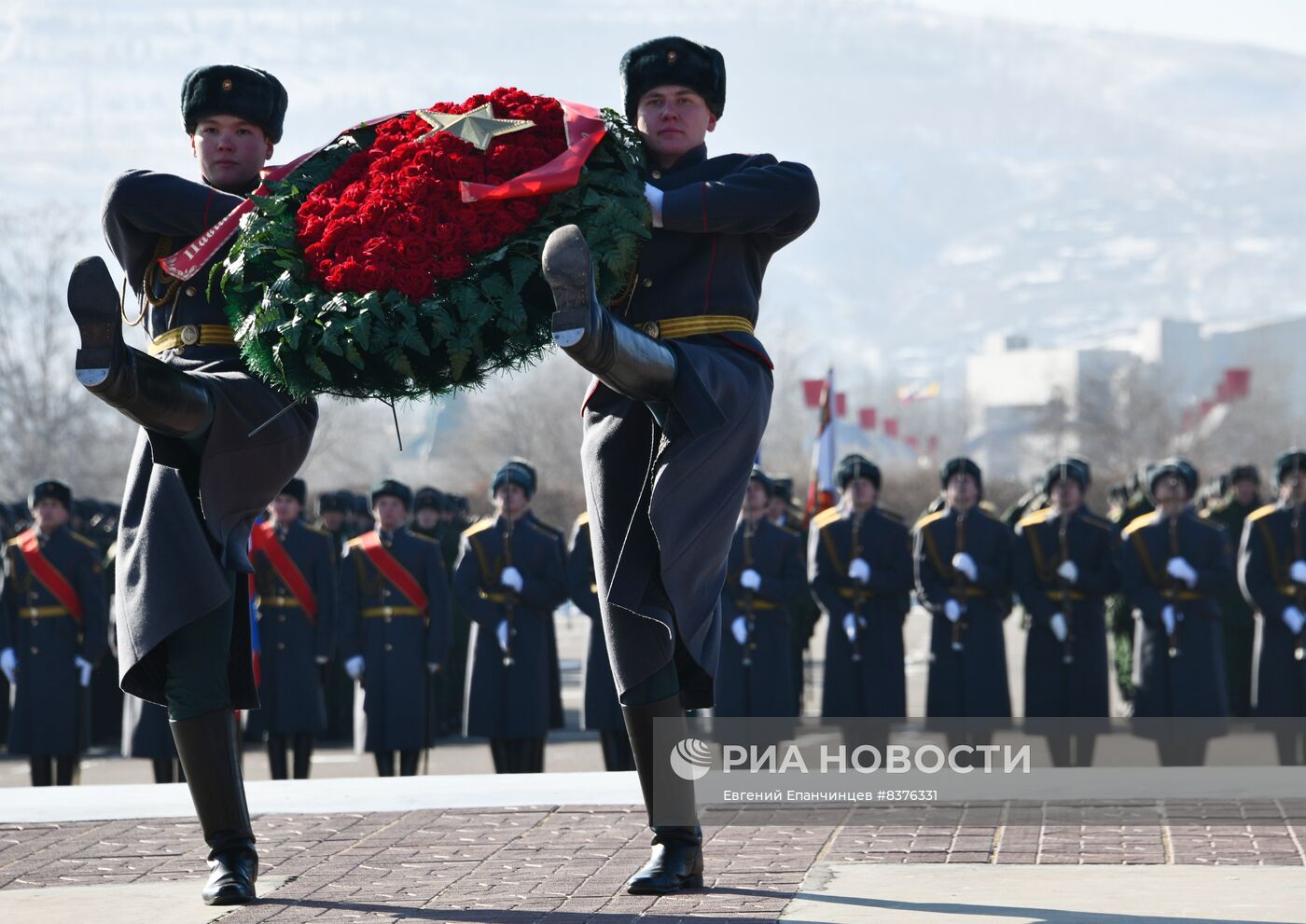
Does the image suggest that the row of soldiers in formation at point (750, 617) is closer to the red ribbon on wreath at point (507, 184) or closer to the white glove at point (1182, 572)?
the white glove at point (1182, 572)

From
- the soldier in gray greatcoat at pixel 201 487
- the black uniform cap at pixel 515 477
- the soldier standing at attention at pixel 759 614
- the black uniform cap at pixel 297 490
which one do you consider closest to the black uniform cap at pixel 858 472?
the soldier standing at attention at pixel 759 614

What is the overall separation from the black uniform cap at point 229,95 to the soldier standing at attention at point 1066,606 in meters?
7.42

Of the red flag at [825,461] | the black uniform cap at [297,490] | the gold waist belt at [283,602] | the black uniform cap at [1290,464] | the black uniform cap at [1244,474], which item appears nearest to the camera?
the black uniform cap at [1290,464]

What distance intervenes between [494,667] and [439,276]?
767 centimetres

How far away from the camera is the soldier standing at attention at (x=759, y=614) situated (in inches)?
478

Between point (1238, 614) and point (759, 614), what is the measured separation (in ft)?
13.3

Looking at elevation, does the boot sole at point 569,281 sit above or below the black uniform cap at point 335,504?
above

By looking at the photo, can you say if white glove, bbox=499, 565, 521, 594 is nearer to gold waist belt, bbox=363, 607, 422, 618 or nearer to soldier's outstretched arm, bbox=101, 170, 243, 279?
gold waist belt, bbox=363, 607, 422, 618

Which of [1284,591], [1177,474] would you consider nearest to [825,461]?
[1177,474]

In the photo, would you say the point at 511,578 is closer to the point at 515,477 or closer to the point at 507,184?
the point at 515,477

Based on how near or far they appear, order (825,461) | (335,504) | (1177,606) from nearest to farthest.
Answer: (1177,606), (335,504), (825,461)

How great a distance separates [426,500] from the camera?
15211 millimetres

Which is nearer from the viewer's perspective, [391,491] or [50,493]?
[50,493]

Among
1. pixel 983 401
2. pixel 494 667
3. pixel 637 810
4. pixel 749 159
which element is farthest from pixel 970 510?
pixel 983 401
